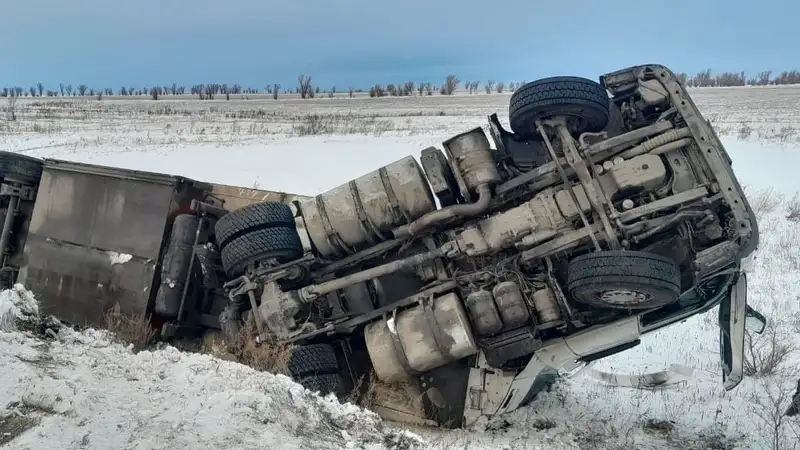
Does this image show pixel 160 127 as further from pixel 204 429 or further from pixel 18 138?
pixel 204 429

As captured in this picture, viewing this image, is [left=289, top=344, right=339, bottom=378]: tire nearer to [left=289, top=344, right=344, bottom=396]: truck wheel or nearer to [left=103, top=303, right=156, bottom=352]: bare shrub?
[left=289, top=344, right=344, bottom=396]: truck wheel

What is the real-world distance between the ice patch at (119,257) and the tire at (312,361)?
6.04 ft

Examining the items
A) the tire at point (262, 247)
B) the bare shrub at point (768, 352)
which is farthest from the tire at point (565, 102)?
the bare shrub at point (768, 352)

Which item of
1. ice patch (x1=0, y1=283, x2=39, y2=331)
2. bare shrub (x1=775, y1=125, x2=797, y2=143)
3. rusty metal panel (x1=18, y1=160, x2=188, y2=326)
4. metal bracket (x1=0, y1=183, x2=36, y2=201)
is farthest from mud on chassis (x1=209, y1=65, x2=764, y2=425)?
bare shrub (x1=775, y1=125, x2=797, y2=143)

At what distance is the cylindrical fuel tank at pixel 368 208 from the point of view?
5.35 meters

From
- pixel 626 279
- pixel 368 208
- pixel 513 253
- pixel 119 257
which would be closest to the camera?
pixel 626 279

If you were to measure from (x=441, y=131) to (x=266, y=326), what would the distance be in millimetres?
16614

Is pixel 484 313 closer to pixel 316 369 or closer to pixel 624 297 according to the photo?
pixel 624 297

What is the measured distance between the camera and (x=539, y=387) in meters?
6.08

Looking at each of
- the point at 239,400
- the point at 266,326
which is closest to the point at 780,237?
the point at 266,326

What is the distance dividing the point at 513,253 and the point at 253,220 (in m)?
2.19

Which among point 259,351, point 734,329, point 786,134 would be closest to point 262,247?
point 259,351

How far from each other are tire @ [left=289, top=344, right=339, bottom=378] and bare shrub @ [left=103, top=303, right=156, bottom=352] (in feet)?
4.33

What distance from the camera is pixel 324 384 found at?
5195 millimetres
